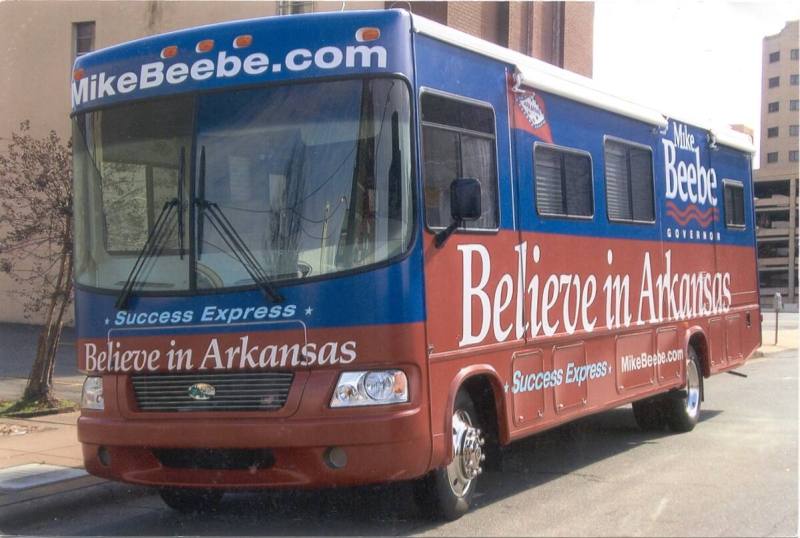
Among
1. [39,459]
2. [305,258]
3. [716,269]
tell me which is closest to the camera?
[305,258]

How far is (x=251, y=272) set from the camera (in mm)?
6406

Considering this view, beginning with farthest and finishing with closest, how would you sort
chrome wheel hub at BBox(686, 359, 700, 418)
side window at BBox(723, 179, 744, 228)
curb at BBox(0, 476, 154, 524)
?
side window at BBox(723, 179, 744, 228), chrome wheel hub at BBox(686, 359, 700, 418), curb at BBox(0, 476, 154, 524)

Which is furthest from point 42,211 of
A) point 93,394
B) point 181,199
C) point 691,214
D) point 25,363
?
point 691,214

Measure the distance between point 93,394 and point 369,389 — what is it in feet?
6.65

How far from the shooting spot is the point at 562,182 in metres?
8.54

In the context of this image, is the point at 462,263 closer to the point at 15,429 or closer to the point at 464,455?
the point at 464,455

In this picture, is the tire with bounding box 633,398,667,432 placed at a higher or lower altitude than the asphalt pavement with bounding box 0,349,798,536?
higher

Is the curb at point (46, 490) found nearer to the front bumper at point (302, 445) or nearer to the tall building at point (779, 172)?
the front bumper at point (302, 445)

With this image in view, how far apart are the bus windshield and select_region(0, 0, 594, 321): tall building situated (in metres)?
15.7

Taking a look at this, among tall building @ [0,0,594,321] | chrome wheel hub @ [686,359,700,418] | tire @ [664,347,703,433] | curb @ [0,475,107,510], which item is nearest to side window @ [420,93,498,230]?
curb @ [0,475,107,510]

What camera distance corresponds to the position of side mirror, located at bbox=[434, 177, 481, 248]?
6.57 metres

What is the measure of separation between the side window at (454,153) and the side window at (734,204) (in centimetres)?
593

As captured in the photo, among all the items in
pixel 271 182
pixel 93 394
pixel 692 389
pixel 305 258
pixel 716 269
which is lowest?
pixel 692 389

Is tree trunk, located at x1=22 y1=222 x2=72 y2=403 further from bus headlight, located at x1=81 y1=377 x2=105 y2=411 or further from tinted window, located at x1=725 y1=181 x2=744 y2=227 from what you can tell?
tinted window, located at x1=725 y1=181 x2=744 y2=227
